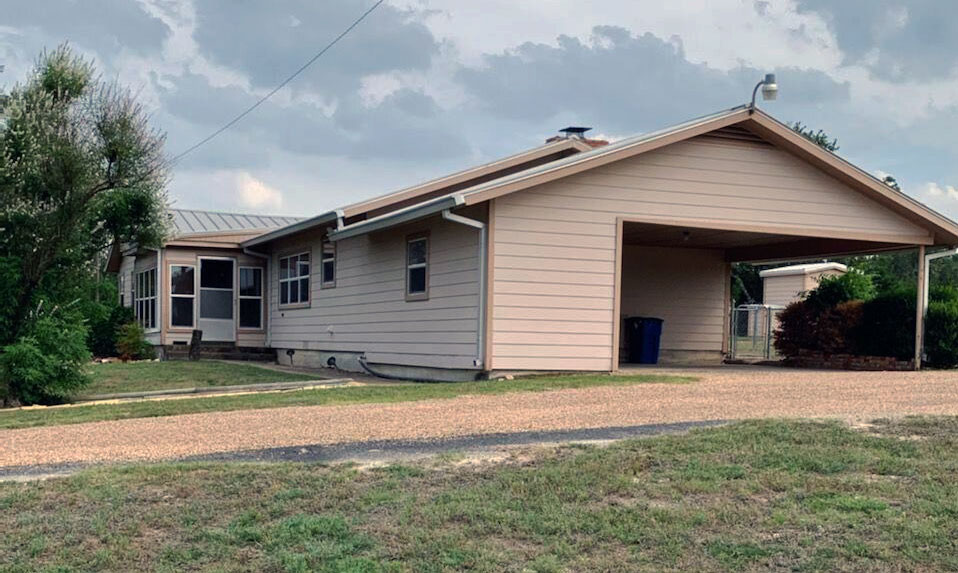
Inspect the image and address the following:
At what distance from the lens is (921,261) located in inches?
663

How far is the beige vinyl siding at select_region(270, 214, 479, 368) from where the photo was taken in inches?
579

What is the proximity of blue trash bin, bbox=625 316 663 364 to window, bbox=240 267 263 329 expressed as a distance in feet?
32.4

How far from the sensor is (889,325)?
1722cm

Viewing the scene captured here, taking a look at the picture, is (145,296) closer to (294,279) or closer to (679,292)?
(294,279)

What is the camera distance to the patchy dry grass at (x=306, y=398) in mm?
11009

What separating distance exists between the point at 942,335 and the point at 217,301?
1641 cm

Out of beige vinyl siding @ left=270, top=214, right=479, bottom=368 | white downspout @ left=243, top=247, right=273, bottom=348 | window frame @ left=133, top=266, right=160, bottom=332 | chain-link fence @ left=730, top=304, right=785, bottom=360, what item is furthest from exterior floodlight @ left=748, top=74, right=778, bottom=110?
window frame @ left=133, top=266, right=160, bottom=332

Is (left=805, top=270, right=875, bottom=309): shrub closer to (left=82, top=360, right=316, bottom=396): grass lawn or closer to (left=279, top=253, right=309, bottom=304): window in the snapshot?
(left=82, top=360, right=316, bottom=396): grass lawn

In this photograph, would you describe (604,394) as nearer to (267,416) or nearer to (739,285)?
(267,416)

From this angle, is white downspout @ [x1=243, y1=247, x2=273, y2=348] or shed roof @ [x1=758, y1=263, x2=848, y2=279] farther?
shed roof @ [x1=758, y1=263, x2=848, y2=279]

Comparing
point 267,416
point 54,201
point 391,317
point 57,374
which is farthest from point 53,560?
point 391,317

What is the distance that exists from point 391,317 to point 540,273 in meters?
3.96

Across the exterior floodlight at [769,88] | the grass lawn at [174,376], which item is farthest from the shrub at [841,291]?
the grass lawn at [174,376]

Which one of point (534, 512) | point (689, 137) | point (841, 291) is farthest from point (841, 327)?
Result: point (534, 512)
